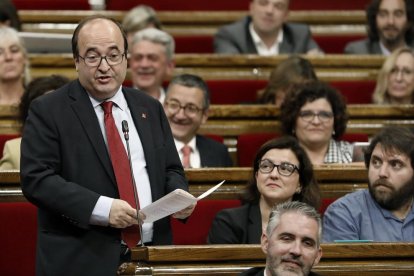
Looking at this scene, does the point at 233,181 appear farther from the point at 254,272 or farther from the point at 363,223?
the point at 254,272

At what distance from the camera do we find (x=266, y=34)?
2.98 metres

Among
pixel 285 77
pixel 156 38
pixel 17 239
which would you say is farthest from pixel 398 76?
pixel 17 239

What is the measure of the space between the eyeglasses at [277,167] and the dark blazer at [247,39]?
1.07 m

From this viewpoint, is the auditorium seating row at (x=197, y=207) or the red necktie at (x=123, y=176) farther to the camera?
the auditorium seating row at (x=197, y=207)

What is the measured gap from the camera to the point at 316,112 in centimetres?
231

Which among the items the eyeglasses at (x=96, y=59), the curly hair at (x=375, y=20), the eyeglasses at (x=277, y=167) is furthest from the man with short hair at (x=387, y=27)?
the eyeglasses at (x=96, y=59)

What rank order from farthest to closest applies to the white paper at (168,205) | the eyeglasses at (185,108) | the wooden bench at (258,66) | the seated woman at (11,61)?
the wooden bench at (258,66) → the seated woman at (11,61) → the eyeglasses at (185,108) → the white paper at (168,205)

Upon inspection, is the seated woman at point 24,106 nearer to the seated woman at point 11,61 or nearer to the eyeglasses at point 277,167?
the seated woman at point 11,61

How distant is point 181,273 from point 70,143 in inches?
9.8

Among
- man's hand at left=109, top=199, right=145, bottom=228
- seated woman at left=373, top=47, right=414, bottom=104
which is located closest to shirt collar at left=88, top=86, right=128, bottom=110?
man's hand at left=109, top=199, right=145, bottom=228

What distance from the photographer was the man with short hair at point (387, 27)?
298 centimetres

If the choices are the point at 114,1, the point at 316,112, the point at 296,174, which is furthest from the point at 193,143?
the point at 114,1

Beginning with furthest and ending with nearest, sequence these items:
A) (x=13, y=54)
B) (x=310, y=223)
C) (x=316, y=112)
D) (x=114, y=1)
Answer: (x=114, y=1), (x=13, y=54), (x=316, y=112), (x=310, y=223)

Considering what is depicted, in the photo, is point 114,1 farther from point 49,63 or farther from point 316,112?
point 316,112
